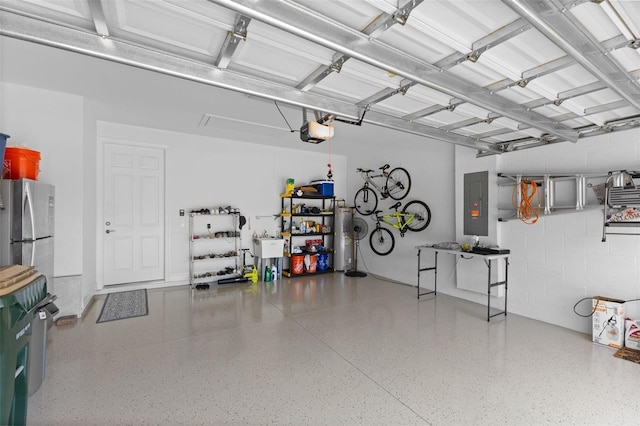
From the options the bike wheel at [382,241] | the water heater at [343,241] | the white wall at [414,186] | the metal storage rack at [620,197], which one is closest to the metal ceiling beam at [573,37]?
the metal storage rack at [620,197]

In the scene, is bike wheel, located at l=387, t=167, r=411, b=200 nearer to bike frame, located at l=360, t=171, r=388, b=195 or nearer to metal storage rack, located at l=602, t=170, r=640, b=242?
bike frame, located at l=360, t=171, r=388, b=195

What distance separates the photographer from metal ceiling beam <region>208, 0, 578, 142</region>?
1371 millimetres

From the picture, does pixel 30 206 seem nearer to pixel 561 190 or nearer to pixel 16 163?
pixel 16 163

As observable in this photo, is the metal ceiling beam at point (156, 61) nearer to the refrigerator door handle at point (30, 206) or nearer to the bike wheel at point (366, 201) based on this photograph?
the refrigerator door handle at point (30, 206)

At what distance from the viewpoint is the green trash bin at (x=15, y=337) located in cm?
135

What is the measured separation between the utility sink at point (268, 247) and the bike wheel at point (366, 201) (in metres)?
2.11

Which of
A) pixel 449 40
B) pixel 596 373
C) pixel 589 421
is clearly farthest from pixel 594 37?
pixel 596 373

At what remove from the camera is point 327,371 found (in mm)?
2602

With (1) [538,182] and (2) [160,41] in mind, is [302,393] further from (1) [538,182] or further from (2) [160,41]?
(1) [538,182]

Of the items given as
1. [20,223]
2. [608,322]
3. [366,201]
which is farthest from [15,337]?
[366,201]

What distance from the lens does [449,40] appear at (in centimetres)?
178

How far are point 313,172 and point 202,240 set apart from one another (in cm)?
300

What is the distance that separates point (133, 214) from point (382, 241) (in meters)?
4.95

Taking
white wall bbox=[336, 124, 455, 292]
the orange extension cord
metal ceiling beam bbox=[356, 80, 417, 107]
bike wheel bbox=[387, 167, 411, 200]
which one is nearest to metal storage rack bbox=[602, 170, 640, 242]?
the orange extension cord
